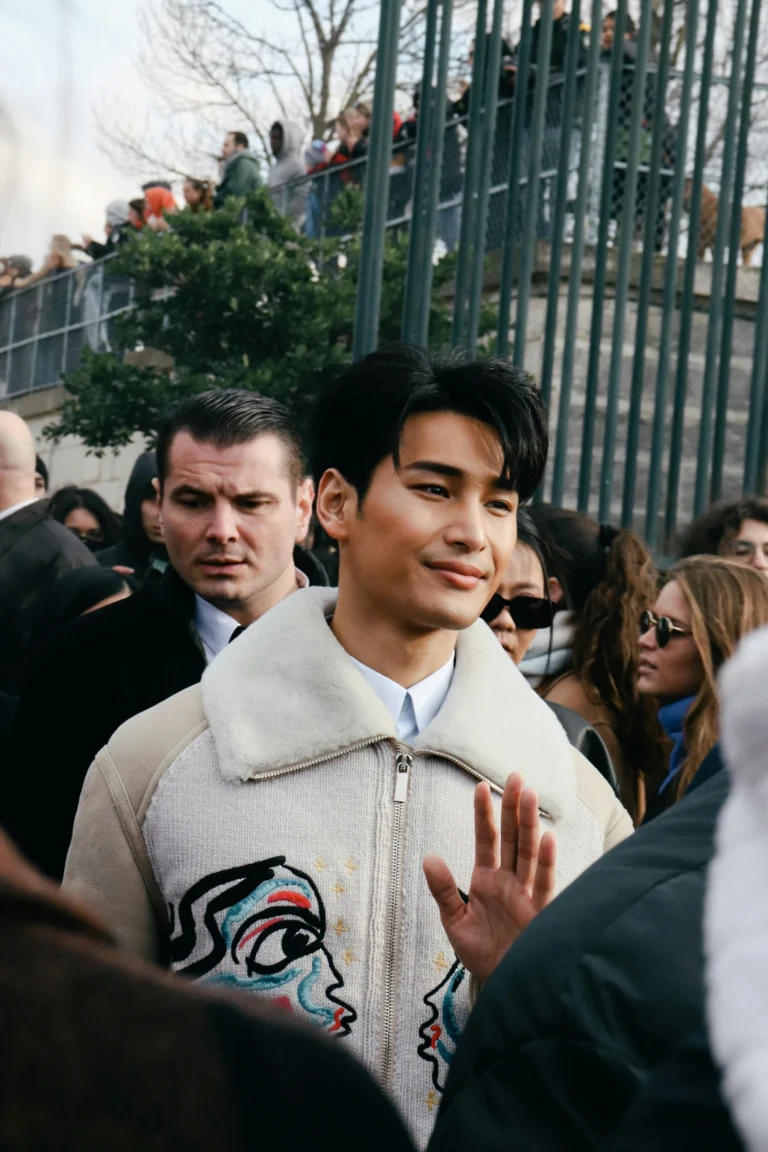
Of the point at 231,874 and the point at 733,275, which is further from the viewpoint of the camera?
the point at 733,275

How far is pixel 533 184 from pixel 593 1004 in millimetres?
3830

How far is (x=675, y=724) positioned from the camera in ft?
13.0

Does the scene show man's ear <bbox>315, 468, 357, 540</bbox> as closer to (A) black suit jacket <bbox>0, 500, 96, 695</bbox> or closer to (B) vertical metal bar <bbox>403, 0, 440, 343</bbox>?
(A) black suit jacket <bbox>0, 500, 96, 695</bbox>

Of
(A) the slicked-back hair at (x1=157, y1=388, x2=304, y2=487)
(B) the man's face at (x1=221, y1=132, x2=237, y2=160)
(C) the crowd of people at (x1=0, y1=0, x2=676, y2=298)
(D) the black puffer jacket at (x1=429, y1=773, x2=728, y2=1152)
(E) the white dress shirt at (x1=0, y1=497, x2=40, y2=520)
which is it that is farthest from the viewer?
(B) the man's face at (x1=221, y1=132, x2=237, y2=160)

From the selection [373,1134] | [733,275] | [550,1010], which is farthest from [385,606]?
[733,275]

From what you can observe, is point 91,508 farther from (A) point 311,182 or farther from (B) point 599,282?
(A) point 311,182

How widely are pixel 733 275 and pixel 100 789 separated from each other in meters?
3.33

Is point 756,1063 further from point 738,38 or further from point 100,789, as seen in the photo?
point 738,38

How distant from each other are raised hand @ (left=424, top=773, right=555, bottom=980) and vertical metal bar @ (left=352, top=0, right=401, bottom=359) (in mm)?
2788

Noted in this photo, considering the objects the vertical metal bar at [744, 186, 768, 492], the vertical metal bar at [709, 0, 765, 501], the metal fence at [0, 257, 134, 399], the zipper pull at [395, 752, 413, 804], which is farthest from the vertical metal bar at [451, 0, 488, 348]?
the metal fence at [0, 257, 134, 399]

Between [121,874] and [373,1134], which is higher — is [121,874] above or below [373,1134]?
below

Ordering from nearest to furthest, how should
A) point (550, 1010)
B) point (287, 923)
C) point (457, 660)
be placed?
1. point (550, 1010)
2. point (287, 923)
3. point (457, 660)

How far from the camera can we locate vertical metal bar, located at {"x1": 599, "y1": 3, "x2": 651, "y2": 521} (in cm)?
475

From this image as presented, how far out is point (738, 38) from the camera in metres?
4.96
